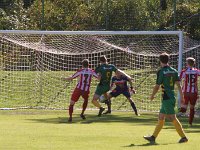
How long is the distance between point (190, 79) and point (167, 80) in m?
5.12

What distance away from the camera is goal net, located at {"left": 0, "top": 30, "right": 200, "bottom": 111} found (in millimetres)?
26578

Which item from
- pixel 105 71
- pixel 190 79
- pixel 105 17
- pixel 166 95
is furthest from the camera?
pixel 105 17

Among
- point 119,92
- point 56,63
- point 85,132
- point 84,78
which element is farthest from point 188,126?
point 56,63

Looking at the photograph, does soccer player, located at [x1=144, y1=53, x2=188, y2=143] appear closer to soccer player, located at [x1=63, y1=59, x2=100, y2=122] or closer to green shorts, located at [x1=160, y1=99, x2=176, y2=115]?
green shorts, located at [x1=160, y1=99, x2=176, y2=115]

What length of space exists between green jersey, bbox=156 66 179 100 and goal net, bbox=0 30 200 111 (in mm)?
11241

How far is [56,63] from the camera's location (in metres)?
27.4

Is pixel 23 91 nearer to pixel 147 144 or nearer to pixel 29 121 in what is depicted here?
pixel 29 121

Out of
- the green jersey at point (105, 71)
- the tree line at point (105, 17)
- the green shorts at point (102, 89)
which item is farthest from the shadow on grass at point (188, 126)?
the tree line at point (105, 17)

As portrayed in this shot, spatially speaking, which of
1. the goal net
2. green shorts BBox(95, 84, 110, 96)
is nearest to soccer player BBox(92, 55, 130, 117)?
green shorts BBox(95, 84, 110, 96)

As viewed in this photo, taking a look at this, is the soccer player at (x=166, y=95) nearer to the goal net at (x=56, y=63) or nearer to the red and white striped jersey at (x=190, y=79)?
the red and white striped jersey at (x=190, y=79)

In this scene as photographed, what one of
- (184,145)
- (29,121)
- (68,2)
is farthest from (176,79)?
(68,2)

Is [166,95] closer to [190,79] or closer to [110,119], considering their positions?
[190,79]

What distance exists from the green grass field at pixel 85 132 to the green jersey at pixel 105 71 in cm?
116

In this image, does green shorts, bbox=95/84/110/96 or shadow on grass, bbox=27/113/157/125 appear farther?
green shorts, bbox=95/84/110/96
